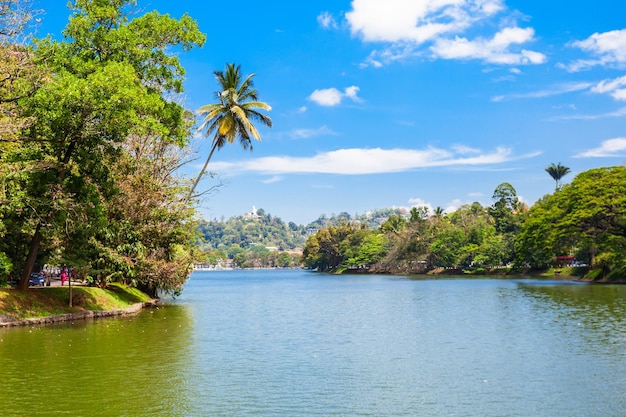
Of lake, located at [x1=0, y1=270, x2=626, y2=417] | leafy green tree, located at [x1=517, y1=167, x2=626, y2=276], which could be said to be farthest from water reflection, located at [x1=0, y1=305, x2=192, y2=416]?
leafy green tree, located at [x1=517, y1=167, x2=626, y2=276]

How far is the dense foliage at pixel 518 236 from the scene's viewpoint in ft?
267

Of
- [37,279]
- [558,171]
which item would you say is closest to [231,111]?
[37,279]

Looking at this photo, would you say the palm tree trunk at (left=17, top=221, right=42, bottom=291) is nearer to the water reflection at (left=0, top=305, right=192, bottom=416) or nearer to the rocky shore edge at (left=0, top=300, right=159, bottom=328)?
the rocky shore edge at (left=0, top=300, right=159, bottom=328)

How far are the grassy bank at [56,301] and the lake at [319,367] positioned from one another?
2274 mm

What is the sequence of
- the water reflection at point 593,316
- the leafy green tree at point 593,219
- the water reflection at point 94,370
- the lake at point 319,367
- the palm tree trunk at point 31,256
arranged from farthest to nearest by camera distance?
the leafy green tree at point 593,219 → the palm tree trunk at point 31,256 → the water reflection at point 593,316 → the lake at point 319,367 → the water reflection at point 94,370

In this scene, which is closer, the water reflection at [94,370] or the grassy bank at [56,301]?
the water reflection at [94,370]

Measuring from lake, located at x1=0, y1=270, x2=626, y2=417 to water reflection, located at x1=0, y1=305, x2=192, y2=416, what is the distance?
0.05 meters

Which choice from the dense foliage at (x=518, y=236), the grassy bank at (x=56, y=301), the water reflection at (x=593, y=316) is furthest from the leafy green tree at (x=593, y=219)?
the grassy bank at (x=56, y=301)

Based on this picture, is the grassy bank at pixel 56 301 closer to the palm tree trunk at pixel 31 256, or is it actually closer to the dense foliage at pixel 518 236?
the palm tree trunk at pixel 31 256

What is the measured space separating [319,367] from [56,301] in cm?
2159

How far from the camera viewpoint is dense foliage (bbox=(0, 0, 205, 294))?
25.8 m

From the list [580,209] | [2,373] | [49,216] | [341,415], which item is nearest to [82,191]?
[49,216]

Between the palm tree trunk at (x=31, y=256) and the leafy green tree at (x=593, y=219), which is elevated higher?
the leafy green tree at (x=593, y=219)

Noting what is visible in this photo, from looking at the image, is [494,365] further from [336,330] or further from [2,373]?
[2,373]
